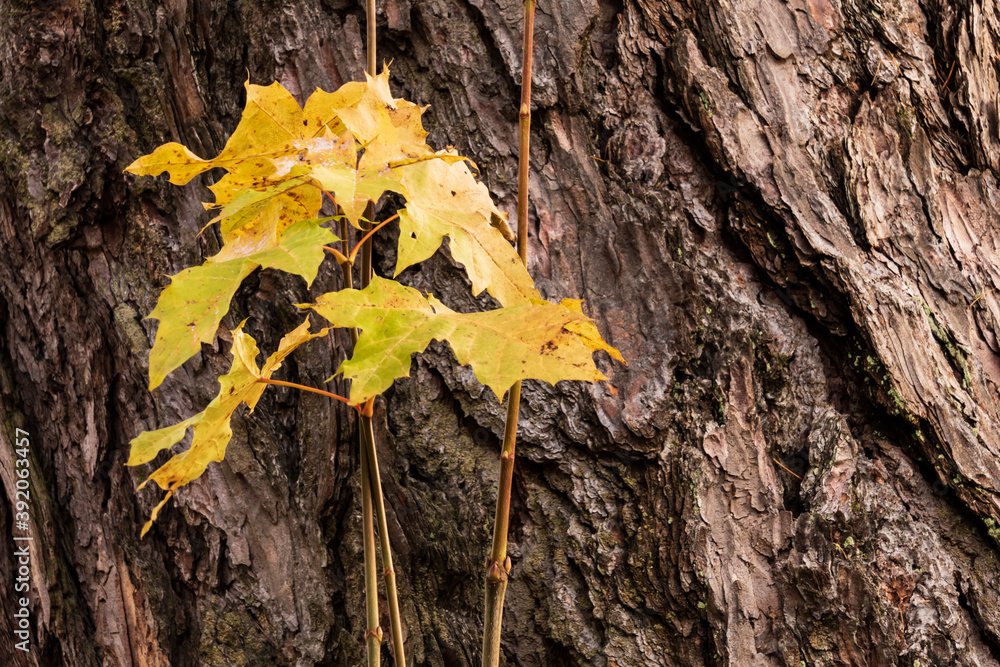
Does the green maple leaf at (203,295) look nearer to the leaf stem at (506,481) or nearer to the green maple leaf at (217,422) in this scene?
the green maple leaf at (217,422)

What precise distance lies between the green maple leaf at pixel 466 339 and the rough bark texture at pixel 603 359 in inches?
20.5

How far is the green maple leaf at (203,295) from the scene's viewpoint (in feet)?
1.84

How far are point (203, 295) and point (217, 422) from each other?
0.12 metres

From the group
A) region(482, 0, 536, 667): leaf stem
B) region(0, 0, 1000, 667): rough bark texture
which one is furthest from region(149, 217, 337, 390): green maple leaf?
region(0, 0, 1000, 667): rough bark texture

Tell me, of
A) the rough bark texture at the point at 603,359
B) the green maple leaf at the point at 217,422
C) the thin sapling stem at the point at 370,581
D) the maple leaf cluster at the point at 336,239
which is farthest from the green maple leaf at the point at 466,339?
the rough bark texture at the point at 603,359

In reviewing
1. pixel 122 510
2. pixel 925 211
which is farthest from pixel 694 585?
pixel 122 510

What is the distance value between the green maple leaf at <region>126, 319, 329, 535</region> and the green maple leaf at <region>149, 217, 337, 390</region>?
5cm

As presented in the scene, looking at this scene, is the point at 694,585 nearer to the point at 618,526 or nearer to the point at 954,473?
the point at 618,526

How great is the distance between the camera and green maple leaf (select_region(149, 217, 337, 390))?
562mm

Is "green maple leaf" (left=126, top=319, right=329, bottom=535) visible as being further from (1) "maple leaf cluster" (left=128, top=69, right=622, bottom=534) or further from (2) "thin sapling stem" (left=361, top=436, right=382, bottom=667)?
(2) "thin sapling stem" (left=361, top=436, right=382, bottom=667)

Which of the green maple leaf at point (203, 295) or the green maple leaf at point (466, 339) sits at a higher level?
the green maple leaf at point (203, 295)

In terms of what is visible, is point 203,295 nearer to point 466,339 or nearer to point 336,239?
point 336,239

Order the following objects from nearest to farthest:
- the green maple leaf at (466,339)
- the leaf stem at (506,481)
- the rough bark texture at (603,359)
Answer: the green maple leaf at (466,339)
the leaf stem at (506,481)
the rough bark texture at (603,359)

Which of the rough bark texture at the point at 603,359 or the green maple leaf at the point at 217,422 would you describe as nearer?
the green maple leaf at the point at 217,422
